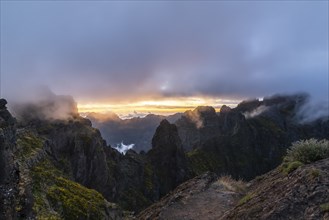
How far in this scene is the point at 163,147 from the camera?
6452 inches

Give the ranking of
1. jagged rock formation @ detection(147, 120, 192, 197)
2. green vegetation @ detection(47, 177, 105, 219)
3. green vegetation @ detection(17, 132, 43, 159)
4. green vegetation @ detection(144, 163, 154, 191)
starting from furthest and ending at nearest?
1. jagged rock formation @ detection(147, 120, 192, 197)
2. green vegetation @ detection(144, 163, 154, 191)
3. green vegetation @ detection(17, 132, 43, 159)
4. green vegetation @ detection(47, 177, 105, 219)

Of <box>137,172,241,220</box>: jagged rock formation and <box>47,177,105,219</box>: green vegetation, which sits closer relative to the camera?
<box>47,177,105,219</box>: green vegetation

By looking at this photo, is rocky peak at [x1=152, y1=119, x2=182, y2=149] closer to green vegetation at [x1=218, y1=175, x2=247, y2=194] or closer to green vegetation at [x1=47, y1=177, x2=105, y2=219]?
green vegetation at [x1=218, y1=175, x2=247, y2=194]

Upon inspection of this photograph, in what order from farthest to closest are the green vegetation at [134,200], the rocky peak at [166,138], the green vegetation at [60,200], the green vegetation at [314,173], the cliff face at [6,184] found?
1. the rocky peak at [166,138]
2. the green vegetation at [134,200]
3. the green vegetation at [60,200]
4. the green vegetation at [314,173]
5. the cliff face at [6,184]

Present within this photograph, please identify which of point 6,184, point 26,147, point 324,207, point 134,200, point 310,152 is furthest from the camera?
point 134,200

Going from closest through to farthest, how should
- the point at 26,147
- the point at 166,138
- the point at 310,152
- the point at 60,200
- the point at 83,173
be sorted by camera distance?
the point at 60,200 < the point at 310,152 < the point at 26,147 < the point at 83,173 < the point at 166,138

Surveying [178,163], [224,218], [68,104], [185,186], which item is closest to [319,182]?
[224,218]

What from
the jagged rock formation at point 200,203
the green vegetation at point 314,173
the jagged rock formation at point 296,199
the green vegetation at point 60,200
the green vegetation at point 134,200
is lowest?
the green vegetation at point 134,200

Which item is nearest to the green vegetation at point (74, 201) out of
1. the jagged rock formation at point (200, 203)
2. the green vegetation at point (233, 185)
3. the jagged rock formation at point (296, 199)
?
the jagged rock formation at point (200, 203)

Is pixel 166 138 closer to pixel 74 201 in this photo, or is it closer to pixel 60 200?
pixel 74 201

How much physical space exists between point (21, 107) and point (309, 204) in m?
81.4

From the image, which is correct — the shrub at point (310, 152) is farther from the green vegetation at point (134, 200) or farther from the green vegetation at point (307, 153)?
the green vegetation at point (134, 200)

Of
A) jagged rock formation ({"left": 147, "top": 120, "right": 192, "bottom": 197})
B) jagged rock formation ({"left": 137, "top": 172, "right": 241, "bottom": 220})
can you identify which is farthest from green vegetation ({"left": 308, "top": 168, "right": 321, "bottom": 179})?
jagged rock formation ({"left": 147, "top": 120, "right": 192, "bottom": 197})

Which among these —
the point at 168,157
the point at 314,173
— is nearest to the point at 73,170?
the point at 168,157
